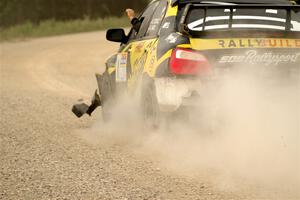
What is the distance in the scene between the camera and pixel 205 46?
6.28 m

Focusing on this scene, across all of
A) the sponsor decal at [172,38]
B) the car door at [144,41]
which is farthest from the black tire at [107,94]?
the sponsor decal at [172,38]

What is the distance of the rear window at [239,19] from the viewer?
21.4 ft

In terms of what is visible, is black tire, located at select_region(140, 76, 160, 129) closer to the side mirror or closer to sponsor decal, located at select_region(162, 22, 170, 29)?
sponsor decal, located at select_region(162, 22, 170, 29)

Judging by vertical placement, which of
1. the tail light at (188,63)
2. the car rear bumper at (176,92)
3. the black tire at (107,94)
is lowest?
the black tire at (107,94)

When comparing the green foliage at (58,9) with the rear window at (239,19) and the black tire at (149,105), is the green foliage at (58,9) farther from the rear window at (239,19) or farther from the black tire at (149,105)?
the rear window at (239,19)

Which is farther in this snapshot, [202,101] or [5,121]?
[5,121]

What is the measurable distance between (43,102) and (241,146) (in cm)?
636

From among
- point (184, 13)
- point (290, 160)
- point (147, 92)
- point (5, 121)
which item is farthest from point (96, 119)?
point (290, 160)

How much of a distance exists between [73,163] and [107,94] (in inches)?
93.4

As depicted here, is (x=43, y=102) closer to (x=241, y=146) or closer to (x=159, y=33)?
(x=159, y=33)

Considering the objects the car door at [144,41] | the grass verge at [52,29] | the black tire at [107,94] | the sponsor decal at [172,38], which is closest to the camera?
the sponsor decal at [172,38]

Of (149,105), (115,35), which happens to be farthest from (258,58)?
(115,35)

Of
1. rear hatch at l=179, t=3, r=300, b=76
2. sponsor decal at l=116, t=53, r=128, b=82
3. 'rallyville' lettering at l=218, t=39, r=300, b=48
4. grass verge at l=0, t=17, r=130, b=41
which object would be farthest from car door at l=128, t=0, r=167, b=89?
grass verge at l=0, t=17, r=130, b=41

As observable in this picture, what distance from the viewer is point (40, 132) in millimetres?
8484
